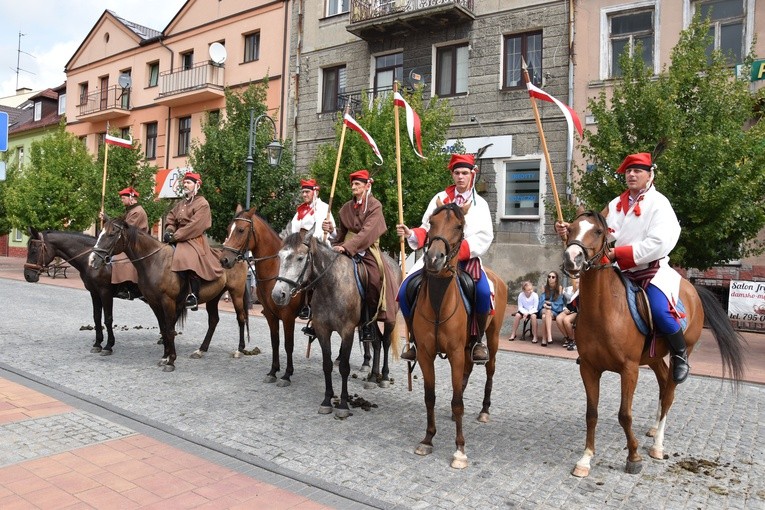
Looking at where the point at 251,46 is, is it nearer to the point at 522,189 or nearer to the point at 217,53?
the point at 217,53

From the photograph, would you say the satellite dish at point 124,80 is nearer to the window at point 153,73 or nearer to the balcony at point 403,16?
the window at point 153,73

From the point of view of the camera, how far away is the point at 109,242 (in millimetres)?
8492

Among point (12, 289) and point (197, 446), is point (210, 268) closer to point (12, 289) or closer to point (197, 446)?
point (197, 446)

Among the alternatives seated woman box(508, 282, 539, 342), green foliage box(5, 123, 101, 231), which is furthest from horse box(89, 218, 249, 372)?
green foliage box(5, 123, 101, 231)

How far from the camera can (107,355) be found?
9.22 meters

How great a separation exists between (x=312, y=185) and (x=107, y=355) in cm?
427

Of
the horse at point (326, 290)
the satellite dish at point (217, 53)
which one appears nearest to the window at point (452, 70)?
the satellite dish at point (217, 53)

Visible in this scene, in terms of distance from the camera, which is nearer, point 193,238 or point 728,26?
point 193,238

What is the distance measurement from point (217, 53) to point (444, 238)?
24.1 meters

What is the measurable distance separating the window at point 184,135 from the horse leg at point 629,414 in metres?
26.6

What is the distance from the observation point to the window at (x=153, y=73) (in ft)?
98.9

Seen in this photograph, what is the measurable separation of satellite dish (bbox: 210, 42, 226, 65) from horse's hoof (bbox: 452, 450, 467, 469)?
2436 cm

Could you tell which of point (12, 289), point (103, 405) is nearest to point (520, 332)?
point (103, 405)

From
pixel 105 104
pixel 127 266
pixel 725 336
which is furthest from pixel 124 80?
pixel 725 336
